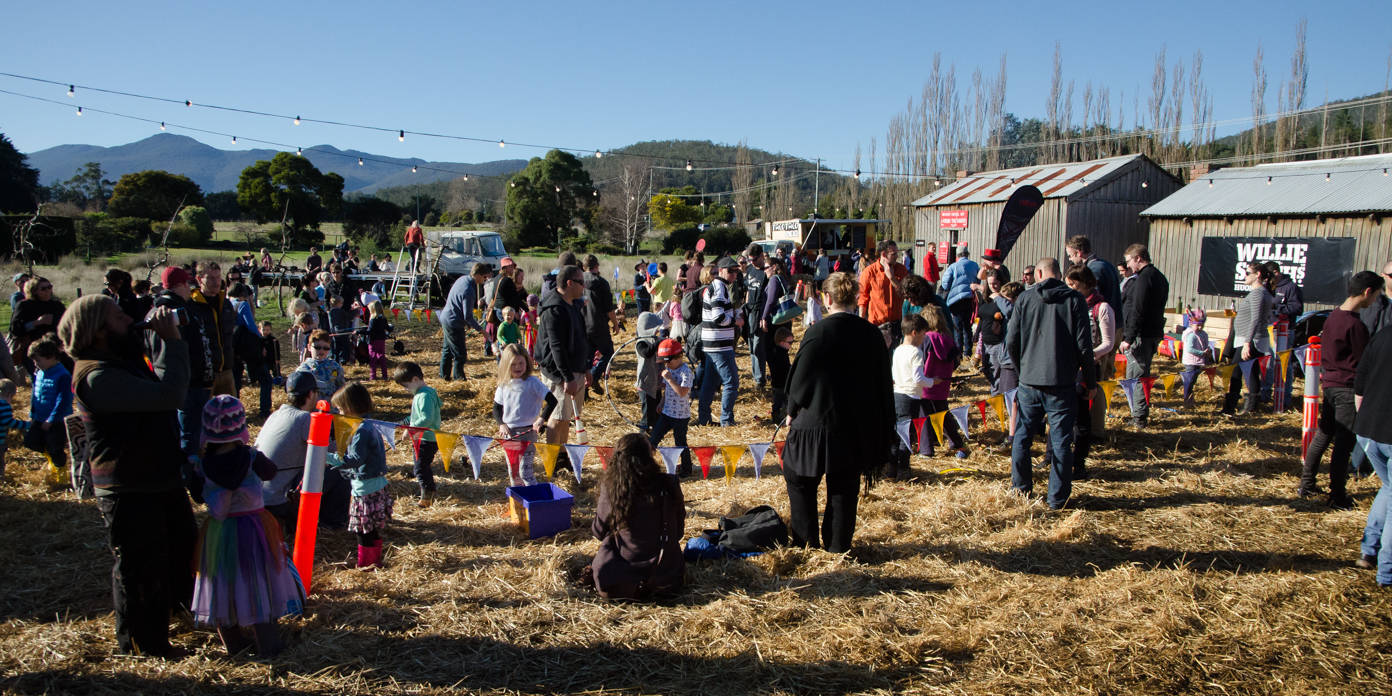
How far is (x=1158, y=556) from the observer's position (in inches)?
211

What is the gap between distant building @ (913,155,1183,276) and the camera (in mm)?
23984

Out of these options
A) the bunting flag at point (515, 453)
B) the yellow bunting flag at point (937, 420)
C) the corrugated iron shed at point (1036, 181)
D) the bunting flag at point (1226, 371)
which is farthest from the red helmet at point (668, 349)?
the corrugated iron shed at point (1036, 181)

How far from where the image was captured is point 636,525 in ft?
14.9

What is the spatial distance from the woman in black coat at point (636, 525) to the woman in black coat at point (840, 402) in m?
0.91

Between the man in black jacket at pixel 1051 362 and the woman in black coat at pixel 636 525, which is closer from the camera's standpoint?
the woman in black coat at pixel 636 525

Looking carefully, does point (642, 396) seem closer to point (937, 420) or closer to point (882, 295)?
point (937, 420)

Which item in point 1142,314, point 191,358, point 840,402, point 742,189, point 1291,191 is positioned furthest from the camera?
point 742,189

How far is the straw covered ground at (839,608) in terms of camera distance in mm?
3805

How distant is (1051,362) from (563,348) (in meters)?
3.98

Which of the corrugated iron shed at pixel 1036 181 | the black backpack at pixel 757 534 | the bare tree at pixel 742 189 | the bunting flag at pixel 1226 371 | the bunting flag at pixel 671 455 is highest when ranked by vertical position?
the bare tree at pixel 742 189

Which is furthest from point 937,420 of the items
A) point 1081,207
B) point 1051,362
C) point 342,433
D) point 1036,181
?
point 1036,181

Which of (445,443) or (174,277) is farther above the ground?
(174,277)

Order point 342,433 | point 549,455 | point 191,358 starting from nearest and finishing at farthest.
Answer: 1. point 342,433
2. point 549,455
3. point 191,358

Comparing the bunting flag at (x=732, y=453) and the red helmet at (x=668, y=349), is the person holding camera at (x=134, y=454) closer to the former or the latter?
the bunting flag at (x=732, y=453)
